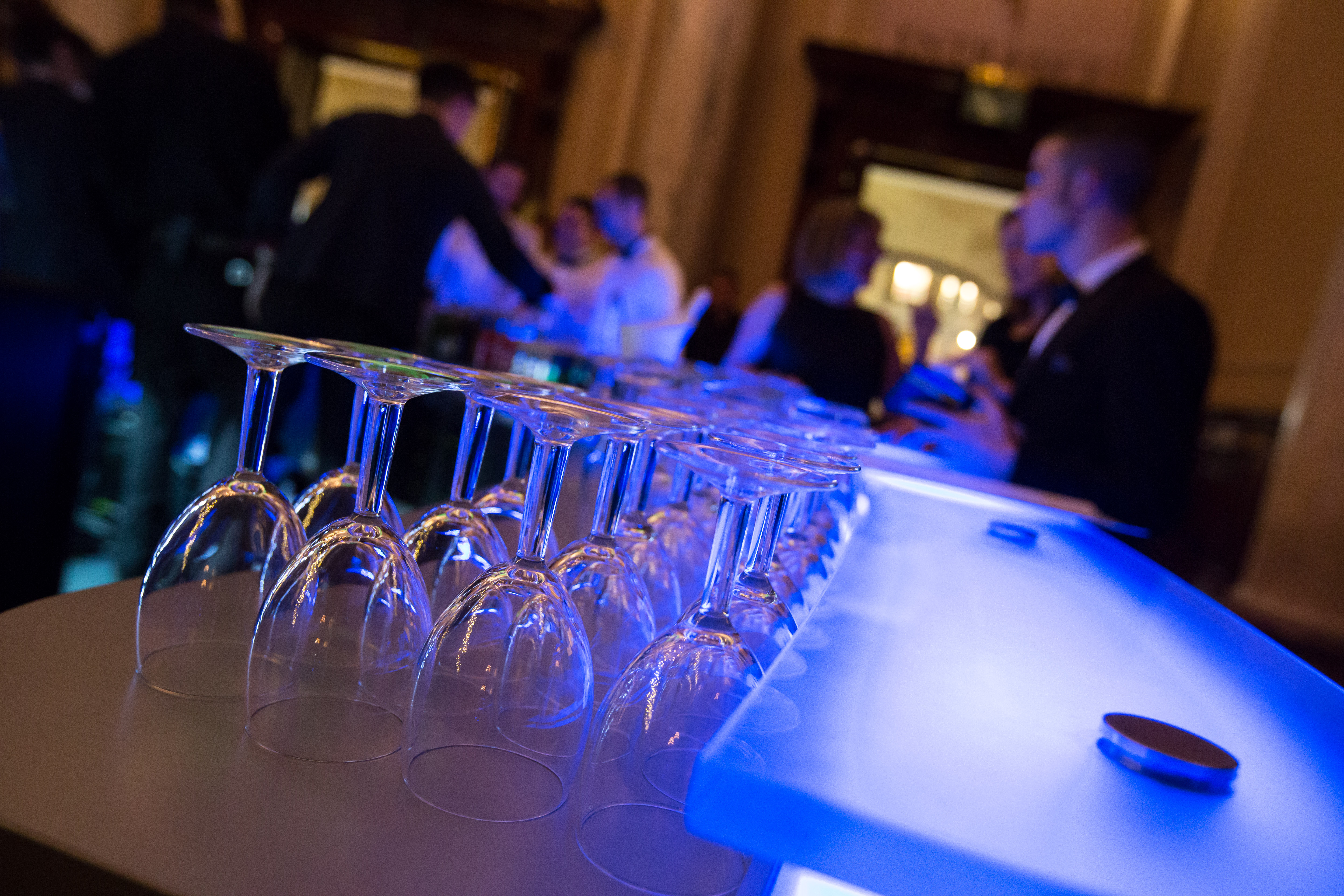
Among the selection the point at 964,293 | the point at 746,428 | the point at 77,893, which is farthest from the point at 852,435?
the point at 964,293

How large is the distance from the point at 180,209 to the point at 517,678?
11.6 ft

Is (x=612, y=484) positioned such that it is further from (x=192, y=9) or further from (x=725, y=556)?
(x=192, y=9)

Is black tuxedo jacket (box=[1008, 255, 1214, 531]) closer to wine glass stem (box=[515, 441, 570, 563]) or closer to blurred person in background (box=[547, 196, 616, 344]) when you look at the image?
blurred person in background (box=[547, 196, 616, 344])

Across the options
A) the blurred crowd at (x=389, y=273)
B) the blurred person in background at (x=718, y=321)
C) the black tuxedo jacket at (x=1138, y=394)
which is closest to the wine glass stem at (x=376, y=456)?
the blurred crowd at (x=389, y=273)

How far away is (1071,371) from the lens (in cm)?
255

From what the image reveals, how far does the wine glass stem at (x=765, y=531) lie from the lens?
2.60ft

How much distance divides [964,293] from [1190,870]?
34.0ft

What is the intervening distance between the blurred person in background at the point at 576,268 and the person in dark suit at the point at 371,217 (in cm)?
55

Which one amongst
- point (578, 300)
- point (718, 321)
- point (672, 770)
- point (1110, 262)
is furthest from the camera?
point (718, 321)

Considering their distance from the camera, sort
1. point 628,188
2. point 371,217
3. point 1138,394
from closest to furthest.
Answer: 1. point 1138,394
2. point 371,217
3. point 628,188

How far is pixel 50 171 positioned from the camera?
354 cm

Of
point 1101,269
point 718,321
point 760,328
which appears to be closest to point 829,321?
point 760,328

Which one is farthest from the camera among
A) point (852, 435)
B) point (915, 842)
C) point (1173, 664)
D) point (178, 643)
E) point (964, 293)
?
point (964, 293)

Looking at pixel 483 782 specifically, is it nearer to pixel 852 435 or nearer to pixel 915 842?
pixel 915 842
